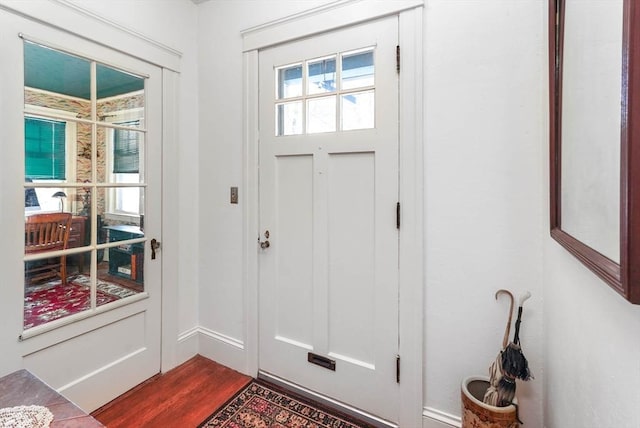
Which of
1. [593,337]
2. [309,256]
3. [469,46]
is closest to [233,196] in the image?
[309,256]

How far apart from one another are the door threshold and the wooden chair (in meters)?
1.30

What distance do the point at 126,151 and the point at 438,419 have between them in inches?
88.7

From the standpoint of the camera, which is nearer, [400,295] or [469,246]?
[469,246]

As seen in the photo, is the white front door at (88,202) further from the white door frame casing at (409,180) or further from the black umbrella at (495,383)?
the black umbrella at (495,383)

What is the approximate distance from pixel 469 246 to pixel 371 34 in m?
1.17

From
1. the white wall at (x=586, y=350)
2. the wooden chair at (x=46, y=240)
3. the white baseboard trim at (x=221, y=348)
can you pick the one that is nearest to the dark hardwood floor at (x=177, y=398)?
the white baseboard trim at (x=221, y=348)

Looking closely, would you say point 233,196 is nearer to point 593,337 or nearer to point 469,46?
point 469,46

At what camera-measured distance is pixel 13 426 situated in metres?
0.97

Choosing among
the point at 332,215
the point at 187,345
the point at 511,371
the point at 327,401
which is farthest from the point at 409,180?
the point at 187,345

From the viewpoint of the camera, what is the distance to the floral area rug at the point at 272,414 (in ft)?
5.46

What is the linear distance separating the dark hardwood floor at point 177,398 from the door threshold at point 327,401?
0.56ft

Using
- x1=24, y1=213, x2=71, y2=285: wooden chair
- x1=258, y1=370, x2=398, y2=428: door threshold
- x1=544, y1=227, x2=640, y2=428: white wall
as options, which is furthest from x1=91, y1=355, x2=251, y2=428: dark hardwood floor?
x1=544, y1=227, x2=640, y2=428: white wall

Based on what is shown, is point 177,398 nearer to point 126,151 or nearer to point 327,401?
point 327,401

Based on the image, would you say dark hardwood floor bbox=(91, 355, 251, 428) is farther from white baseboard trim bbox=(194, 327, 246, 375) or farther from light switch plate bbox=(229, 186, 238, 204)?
light switch plate bbox=(229, 186, 238, 204)
